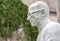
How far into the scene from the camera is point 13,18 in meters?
5.68

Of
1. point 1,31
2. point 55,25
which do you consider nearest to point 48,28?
point 55,25

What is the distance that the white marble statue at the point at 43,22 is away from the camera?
1.75m

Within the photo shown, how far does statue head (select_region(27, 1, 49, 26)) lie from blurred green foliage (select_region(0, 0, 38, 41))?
3.66 meters

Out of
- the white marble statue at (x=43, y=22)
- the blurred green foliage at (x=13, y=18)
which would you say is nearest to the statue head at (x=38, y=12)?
the white marble statue at (x=43, y=22)

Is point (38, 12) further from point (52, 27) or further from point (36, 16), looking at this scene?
point (52, 27)

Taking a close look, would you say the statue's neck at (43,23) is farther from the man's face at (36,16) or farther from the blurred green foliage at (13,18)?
the blurred green foliage at (13,18)

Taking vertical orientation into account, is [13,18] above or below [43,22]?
below

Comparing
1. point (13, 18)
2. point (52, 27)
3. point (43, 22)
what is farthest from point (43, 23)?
point (13, 18)

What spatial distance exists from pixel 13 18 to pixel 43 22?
3.86m

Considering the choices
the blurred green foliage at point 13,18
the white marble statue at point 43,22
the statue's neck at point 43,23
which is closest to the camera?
the white marble statue at point 43,22

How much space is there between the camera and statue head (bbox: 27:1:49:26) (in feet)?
5.98

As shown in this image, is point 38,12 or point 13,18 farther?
point 13,18

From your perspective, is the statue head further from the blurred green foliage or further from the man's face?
the blurred green foliage

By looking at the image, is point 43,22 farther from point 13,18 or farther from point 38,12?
point 13,18
